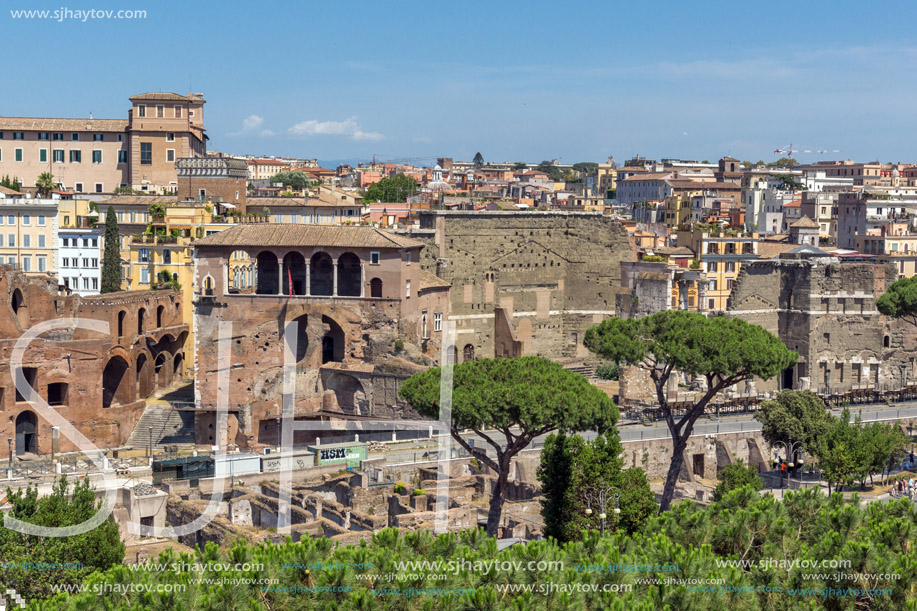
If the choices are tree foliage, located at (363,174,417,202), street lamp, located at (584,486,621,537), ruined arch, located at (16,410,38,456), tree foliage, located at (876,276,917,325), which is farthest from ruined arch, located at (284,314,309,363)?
tree foliage, located at (363,174,417,202)

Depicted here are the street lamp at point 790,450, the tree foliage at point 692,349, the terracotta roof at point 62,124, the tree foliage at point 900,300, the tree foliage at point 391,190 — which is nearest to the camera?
the tree foliage at point 692,349

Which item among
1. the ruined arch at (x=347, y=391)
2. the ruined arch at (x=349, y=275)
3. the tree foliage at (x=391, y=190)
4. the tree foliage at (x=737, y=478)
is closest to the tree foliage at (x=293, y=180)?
the tree foliage at (x=391, y=190)

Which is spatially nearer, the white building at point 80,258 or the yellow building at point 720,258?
the yellow building at point 720,258

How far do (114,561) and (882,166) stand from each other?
12014 centimetres

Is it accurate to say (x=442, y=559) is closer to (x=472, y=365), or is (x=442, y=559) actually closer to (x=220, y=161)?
(x=472, y=365)

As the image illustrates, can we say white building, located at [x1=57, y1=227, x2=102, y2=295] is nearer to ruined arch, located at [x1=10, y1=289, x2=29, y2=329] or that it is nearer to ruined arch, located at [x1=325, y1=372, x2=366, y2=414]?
ruined arch, located at [x1=10, y1=289, x2=29, y2=329]

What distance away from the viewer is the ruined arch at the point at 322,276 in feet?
212

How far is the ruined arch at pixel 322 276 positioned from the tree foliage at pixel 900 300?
3017 centimetres

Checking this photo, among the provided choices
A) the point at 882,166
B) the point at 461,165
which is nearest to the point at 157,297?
the point at 882,166

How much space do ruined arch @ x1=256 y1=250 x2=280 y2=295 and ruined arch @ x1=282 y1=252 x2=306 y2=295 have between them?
23.0 inches

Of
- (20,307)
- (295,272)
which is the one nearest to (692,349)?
(295,272)

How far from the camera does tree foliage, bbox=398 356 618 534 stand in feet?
128

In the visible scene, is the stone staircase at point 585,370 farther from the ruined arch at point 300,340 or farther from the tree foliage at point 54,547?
the tree foliage at point 54,547

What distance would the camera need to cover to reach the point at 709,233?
2894 inches
